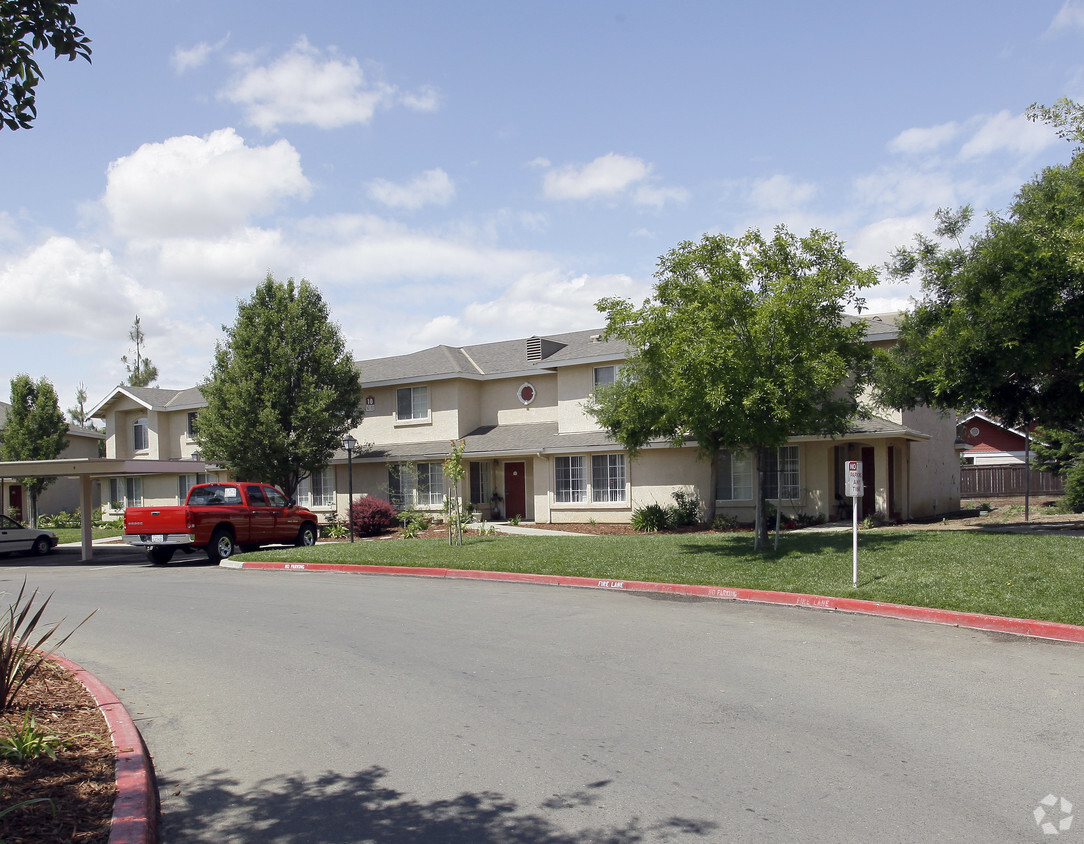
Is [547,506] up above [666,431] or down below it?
below

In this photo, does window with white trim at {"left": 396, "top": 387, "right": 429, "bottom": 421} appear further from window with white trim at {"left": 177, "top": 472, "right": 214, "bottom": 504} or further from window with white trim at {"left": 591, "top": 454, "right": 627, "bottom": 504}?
window with white trim at {"left": 177, "top": 472, "right": 214, "bottom": 504}

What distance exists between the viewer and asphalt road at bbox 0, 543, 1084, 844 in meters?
4.97

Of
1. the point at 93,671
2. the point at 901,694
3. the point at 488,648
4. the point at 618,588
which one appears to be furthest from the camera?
the point at 618,588

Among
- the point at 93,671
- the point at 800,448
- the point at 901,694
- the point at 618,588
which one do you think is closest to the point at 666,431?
the point at 618,588

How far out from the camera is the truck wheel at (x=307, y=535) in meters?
24.8

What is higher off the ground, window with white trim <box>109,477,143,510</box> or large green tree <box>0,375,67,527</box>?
large green tree <box>0,375,67,527</box>

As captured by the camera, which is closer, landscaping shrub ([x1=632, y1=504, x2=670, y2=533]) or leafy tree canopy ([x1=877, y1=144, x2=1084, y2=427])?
leafy tree canopy ([x1=877, y1=144, x2=1084, y2=427])

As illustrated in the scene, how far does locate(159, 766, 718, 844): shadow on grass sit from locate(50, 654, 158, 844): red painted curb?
17 centimetres

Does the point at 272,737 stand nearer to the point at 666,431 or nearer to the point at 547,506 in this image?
the point at 666,431

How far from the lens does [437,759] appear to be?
19.6 feet

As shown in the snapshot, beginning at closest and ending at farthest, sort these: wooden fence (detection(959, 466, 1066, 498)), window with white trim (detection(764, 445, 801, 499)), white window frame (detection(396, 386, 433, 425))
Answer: window with white trim (detection(764, 445, 801, 499)) → white window frame (detection(396, 386, 433, 425)) → wooden fence (detection(959, 466, 1066, 498))

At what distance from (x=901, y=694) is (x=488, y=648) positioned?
4.26 m

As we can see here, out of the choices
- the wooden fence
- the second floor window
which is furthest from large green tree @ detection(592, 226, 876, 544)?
the second floor window

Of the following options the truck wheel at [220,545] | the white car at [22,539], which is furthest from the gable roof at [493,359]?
the white car at [22,539]
